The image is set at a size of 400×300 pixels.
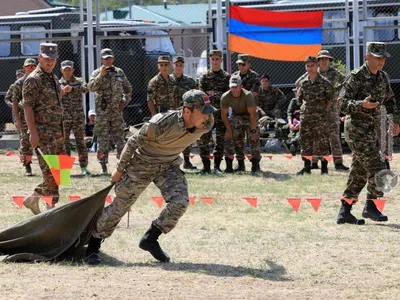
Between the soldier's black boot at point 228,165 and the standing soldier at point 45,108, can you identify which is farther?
the soldier's black boot at point 228,165

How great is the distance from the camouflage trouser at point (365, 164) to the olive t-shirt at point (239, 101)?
5219 millimetres

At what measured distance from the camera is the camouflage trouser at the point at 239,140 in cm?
1593

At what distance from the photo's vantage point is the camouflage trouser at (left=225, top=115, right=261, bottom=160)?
15.9 m

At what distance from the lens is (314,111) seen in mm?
15375

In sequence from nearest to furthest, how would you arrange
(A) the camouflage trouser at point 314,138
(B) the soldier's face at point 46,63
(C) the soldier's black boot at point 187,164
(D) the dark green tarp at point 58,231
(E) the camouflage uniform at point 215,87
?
1. (D) the dark green tarp at point 58,231
2. (B) the soldier's face at point 46,63
3. (A) the camouflage trouser at point 314,138
4. (E) the camouflage uniform at point 215,87
5. (C) the soldier's black boot at point 187,164

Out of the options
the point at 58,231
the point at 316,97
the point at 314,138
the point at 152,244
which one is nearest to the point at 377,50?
the point at 152,244

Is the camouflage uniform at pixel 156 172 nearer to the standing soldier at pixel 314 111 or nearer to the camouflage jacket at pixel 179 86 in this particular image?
the standing soldier at pixel 314 111

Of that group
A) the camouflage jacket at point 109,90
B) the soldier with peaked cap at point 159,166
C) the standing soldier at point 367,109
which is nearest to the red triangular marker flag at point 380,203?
the standing soldier at point 367,109

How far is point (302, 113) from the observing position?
611 inches

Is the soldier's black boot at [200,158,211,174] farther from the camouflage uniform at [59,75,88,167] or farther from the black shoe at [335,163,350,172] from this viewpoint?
the black shoe at [335,163,350,172]

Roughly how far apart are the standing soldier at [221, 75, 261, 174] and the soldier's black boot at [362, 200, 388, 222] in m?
5.10

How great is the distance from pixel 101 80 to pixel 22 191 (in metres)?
2.56

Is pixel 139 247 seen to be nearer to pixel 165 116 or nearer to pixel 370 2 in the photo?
pixel 165 116

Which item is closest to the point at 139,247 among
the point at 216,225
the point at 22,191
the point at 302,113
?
the point at 216,225
